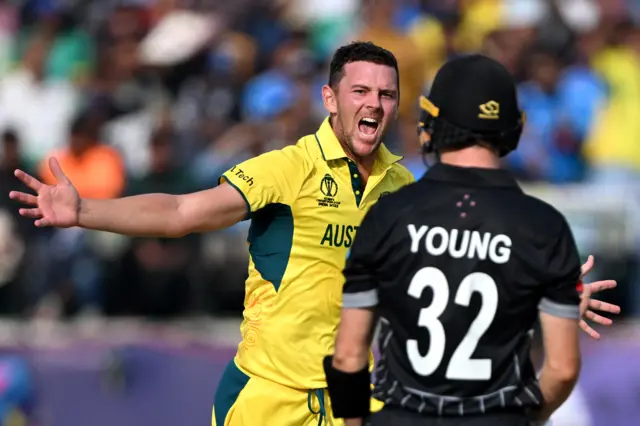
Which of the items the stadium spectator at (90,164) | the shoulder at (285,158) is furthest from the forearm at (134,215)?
the stadium spectator at (90,164)

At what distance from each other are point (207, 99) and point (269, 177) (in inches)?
299

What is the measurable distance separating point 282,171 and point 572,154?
7.00 m

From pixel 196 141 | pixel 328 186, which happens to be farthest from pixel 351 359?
pixel 196 141

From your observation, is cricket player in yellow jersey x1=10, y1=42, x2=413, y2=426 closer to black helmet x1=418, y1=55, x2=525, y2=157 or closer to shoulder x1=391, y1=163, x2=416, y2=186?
shoulder x1=391, y1=163, x2=416, y2=186

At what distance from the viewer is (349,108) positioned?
561 centimetres

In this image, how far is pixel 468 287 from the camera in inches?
156

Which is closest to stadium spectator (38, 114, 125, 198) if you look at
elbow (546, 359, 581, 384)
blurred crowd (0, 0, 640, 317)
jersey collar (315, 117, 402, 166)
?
blurred crowd (0, 0, 640, 317)

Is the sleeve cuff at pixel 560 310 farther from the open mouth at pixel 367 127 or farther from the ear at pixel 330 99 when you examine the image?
the ear at pixel 330 99

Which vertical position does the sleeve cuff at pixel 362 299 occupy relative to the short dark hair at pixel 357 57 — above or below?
below

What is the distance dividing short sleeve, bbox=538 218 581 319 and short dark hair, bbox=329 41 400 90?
189 centimetres

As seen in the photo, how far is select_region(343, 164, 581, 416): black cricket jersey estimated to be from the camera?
397 centimetres

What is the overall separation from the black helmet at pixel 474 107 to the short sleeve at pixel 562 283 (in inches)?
16.3

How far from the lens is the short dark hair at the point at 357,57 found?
564 centimetres

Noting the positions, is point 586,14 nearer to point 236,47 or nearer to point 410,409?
point 236,47
